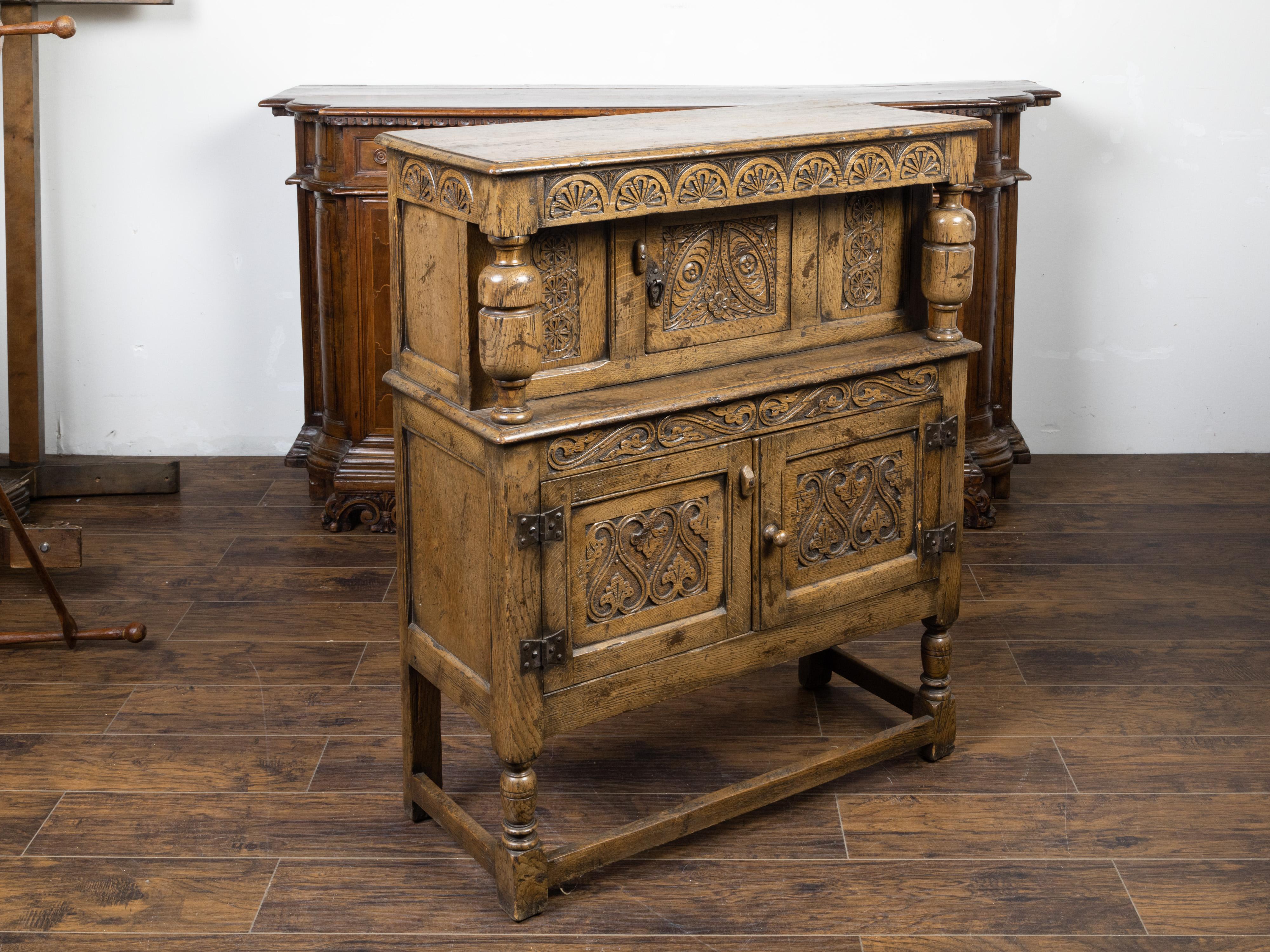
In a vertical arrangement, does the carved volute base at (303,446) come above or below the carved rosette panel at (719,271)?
below

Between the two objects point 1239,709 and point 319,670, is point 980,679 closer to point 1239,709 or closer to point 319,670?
point 1239,709

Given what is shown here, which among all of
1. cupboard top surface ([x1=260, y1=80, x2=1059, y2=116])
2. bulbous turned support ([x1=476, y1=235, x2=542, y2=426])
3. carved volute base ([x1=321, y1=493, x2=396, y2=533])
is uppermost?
cupboard top surface ([x1=260, y1=80, x2=1059, y2=116])

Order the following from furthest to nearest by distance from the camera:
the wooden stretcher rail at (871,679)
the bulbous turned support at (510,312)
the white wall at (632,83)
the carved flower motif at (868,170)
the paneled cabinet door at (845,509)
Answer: the white wall at (632,83)
the wooden stretcher rail at (871,679)
the paneled cabinet door at (845,509)
the carved flower motif at (868,170)
the bulbous turned support at (510,312)

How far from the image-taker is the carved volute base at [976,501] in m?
4.39

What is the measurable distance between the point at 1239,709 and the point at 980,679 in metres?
0.56

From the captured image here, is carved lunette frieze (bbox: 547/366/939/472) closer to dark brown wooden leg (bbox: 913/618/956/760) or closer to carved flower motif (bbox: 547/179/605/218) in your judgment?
carved flower motif (bbox: 547/179/605/218)

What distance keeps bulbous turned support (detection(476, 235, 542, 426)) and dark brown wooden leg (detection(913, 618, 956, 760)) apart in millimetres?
1176

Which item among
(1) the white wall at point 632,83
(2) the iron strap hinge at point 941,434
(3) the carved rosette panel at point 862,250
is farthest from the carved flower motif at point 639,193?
(1) the white wall at point 632,83

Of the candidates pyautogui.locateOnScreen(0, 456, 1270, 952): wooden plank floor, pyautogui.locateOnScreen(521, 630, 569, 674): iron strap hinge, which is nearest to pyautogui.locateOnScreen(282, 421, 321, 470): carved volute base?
pyautogui.locateOnScreen(0, 456, 1270, 952): wooden plank floor

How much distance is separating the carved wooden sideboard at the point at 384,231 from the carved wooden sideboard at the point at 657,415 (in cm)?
141

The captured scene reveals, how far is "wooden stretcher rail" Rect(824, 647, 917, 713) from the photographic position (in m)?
3.22

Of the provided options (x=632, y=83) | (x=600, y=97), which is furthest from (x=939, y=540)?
(x=632, y=83)

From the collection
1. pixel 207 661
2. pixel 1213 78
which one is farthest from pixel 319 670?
pixel 1213 78

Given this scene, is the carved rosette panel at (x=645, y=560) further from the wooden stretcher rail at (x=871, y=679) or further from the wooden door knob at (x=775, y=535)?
the wooden stretcher rail at (x=871, y=679)
